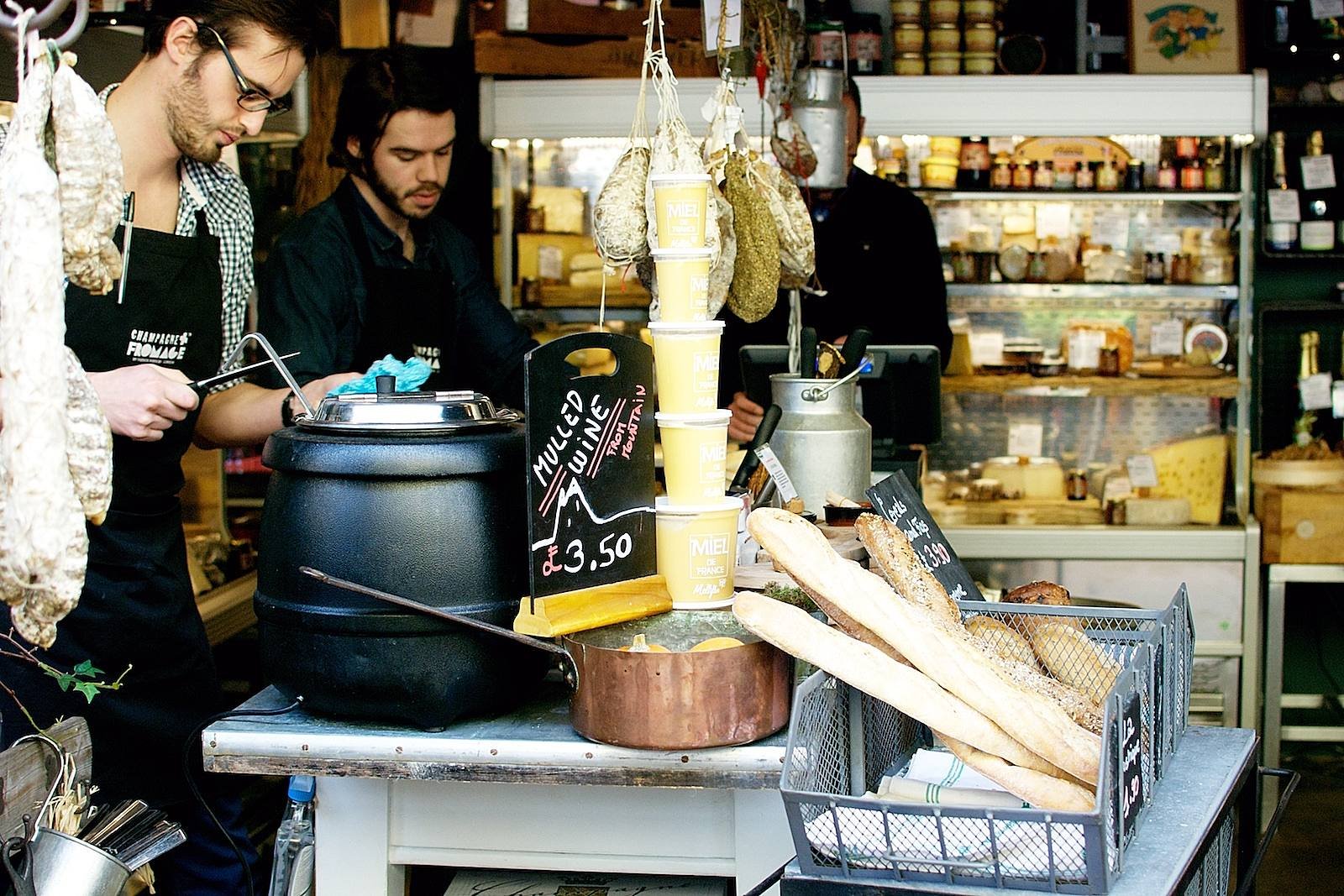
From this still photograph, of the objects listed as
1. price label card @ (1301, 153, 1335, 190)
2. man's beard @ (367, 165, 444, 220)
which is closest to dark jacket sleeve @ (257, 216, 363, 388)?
man's beard @ (367, 165, 444, 220)

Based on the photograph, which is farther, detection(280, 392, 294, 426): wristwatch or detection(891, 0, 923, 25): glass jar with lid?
detection(891, 0, 923, 25): glass jar with lid

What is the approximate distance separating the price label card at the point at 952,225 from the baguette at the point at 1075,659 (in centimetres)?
357

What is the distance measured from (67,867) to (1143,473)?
171 inches

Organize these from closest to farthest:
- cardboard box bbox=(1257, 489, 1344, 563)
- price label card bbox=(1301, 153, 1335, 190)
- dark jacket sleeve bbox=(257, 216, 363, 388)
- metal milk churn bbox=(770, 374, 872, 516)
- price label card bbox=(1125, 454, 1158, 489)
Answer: metal milk churn bbox=(770, 374, 872, 516) → dark jacket sleeve bbox=(257, 216, 363, 388) → cardboard box bbox=(1257, 489, 1344, 563) → price label card bbox=(1125, 454, 1158, 489) → price label card bbox=(1301, 153, 1335, 190)

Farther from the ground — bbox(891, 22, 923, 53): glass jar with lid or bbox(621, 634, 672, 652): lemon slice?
bbox(891, 22, 923, 53): glass jar with lid

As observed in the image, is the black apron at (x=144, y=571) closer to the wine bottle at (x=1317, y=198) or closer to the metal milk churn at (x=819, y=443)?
the metal milk churn at (x=819, y=443)

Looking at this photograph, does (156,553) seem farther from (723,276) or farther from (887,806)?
(887,806)

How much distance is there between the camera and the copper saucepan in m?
1.66

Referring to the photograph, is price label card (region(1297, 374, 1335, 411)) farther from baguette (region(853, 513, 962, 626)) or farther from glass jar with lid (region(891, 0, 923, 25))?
baguette (region(853, 513, 962, 626))

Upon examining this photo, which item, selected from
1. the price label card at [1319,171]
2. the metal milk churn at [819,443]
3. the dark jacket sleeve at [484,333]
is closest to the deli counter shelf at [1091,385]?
the price label card at [1319,171]

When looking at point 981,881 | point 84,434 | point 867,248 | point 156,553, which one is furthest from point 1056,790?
point 867,248

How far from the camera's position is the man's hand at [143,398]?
6.48 ft

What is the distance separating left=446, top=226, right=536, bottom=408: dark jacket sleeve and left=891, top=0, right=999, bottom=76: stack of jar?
2197 mm

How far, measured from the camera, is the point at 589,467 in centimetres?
183
